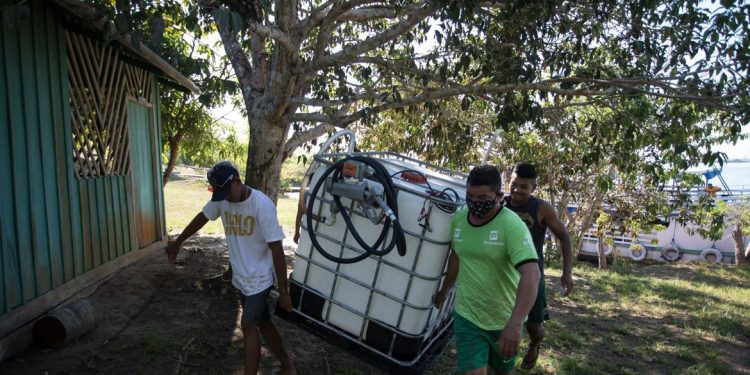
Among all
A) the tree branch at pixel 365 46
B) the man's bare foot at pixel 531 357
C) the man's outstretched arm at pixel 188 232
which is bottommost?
the man's bare foot at pixel 531 357

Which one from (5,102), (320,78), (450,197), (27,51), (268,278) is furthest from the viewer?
(320,78)

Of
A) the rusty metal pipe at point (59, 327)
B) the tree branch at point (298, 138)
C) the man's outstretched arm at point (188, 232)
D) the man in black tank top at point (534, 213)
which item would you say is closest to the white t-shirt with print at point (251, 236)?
the man's outstretched arm at point (188, 232)

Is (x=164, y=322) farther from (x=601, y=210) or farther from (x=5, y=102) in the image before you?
(x=601, y=210)

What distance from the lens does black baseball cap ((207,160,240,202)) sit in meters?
3.12

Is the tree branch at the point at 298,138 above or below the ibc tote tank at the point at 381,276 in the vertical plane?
above

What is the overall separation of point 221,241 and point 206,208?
243 inches

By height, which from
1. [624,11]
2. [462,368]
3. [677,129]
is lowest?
[462,368]

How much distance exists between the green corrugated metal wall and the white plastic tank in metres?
2.35

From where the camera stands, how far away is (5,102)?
3.88 metres

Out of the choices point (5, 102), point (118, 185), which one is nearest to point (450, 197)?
point (5, 102)

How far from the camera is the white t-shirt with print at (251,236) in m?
3.24

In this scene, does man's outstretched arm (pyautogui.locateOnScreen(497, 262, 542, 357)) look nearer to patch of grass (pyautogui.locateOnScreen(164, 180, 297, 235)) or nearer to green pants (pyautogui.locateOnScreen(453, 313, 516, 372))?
green pants (pyautogui.locateOnScreen(453, 313, 516, 372))

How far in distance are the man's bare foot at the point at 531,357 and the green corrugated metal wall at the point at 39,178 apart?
4.09 meters

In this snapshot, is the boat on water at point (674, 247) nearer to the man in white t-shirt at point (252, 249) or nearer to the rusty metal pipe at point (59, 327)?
the man in white t-shirt at point (252, 249)
